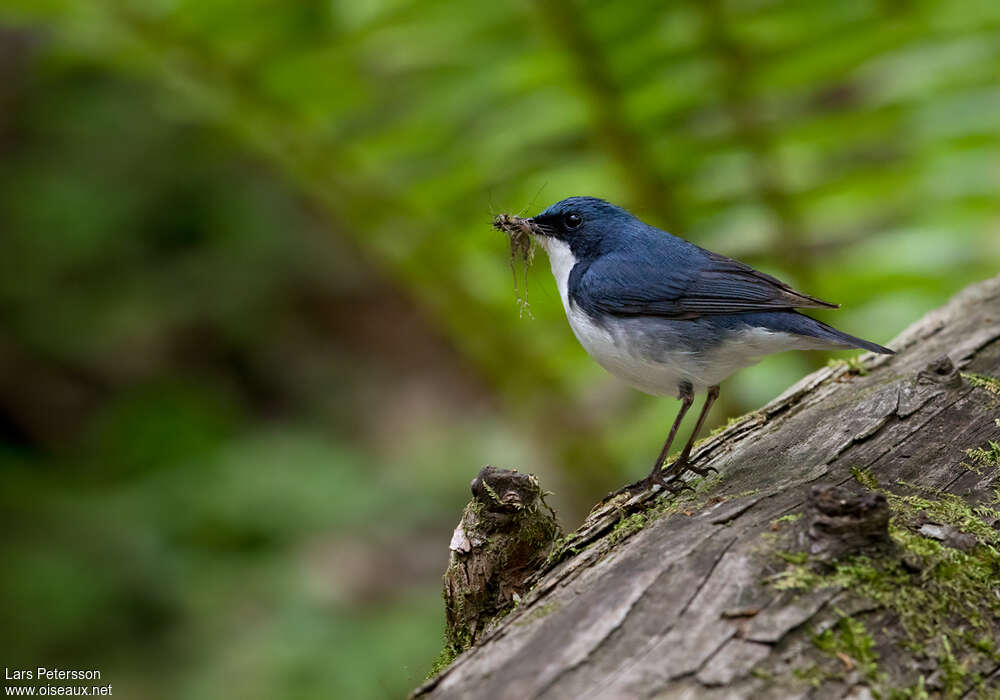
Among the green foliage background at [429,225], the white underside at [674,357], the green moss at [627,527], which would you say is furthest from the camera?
the green foliage background at [429,225]

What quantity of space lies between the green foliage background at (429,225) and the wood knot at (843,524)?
7.01 feet

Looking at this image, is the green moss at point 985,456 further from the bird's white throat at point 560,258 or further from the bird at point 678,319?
the bird's white throat at point 560,258

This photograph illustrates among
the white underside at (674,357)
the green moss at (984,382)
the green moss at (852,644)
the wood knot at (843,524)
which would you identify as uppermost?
the white underside at (674,357)

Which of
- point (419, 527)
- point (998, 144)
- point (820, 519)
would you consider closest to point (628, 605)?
point (820, 519)

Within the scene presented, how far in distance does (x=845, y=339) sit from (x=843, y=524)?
84cm

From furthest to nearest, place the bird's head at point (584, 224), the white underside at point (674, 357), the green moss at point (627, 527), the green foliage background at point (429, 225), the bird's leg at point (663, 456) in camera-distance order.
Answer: the green foliage background at point (429, 225) < the bird's head at point (584, 224) < the white underside at point (674, 357) < the bird's leg at point (663, 456) < the green moss at point (627, 527)

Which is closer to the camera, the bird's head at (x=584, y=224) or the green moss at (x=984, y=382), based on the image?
the green moss at (x=984, y=382)

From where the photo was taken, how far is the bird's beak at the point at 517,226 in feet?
11.1

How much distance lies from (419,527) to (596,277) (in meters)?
3.52

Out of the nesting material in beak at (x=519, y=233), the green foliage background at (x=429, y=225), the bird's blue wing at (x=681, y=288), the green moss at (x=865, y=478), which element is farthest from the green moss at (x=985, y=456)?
the green foliage background at (x=429, y=225)

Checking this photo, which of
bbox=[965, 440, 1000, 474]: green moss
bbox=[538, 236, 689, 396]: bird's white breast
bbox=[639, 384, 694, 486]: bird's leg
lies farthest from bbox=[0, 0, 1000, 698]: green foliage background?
bbox=[965, 440, 1000, 474]: green moss

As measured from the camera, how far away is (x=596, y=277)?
3.12 m

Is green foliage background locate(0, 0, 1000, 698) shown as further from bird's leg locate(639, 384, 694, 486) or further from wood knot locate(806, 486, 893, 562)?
wood knot locate(806, 486, 893, 562)

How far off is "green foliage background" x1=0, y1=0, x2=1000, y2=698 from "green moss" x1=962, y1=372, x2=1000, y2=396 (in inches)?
50.9
